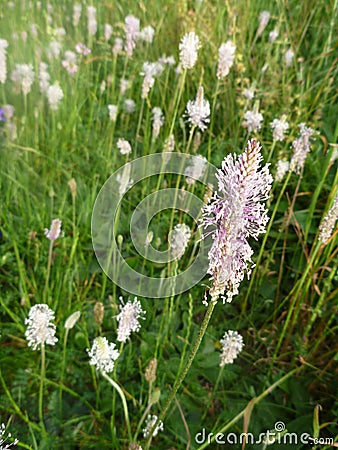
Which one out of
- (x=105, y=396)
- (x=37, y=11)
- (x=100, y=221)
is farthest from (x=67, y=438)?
(x=37, y=11)

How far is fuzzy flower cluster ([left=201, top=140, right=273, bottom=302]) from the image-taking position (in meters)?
0.60

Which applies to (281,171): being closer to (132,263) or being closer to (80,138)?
(132,263)

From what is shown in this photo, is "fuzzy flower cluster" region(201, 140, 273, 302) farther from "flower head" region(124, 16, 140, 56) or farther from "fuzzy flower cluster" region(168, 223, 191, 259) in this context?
"flower head" region(124, 16, 140, 56)

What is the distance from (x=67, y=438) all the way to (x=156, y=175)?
1.06 metres

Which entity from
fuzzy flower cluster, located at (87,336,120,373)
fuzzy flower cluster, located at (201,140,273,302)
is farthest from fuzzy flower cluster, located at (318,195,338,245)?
fuzzy flower cluster, located at (87,336,120,373)

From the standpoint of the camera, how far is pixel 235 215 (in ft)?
2.05

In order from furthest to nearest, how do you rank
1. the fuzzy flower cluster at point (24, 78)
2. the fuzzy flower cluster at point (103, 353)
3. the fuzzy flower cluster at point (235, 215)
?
the fuzzy flower cluster at point (24, 78) < the fuzzy flower cluster at point (103, 353) < the fuzzy flower cluster at point (235, 215)

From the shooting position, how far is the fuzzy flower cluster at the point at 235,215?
1.98 feet

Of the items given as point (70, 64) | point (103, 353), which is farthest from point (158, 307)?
point (70, 64)

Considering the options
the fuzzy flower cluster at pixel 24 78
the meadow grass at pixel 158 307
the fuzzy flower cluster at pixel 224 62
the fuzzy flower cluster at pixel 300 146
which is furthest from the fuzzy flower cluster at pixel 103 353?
the fuzzy flower cluster at pixel 24 78

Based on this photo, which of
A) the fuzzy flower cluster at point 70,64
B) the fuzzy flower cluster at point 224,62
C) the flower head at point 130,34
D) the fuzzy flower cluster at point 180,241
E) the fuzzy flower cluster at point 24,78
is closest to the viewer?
the fuzzy flower cluster at point 180,241

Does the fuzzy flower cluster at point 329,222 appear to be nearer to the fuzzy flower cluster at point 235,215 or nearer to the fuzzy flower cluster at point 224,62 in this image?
the fuzzy flower cluster at point 235,215

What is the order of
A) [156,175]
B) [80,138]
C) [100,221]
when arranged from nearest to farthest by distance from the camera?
[100,221]
[156,175]
[80,138]

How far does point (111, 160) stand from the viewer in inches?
72.8
